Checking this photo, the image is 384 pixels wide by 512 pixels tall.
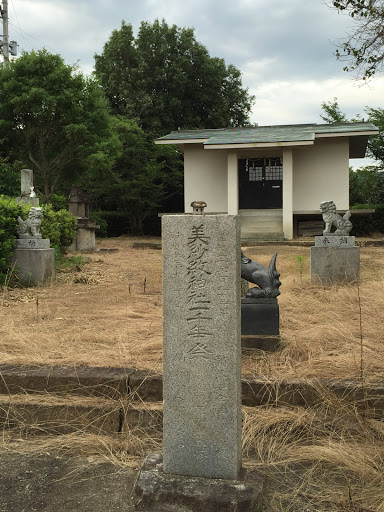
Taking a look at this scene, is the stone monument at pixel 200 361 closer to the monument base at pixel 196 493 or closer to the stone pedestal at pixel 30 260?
the monument base at pixel 196 493

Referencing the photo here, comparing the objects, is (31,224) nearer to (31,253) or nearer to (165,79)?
(31,253)

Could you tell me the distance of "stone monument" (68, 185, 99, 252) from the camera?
14656 mm

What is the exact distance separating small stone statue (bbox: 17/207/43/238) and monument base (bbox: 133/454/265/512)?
646 cm

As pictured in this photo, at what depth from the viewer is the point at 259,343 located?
405 centimetres

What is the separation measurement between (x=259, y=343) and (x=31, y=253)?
5250mm

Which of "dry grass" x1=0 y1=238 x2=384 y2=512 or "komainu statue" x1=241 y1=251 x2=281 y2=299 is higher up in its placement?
"komainu statue" x1=241 y1=251 x2=281 y2=299

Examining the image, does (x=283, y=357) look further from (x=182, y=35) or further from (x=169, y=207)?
(x=182, y=35)

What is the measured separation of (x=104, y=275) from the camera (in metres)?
9.38

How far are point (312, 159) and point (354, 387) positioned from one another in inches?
627

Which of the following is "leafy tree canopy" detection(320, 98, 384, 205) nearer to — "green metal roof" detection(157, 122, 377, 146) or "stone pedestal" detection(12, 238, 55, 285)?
"green metal roof" detection(157, 122, 377, 146)

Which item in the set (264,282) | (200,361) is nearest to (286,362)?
(264,282)

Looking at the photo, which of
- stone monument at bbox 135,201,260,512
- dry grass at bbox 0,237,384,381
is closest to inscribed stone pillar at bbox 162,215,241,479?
stone monument at bbox 135,201,260,512

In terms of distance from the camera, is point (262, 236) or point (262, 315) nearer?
point (262, 315)

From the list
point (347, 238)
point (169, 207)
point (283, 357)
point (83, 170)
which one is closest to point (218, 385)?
point (283, 357)
